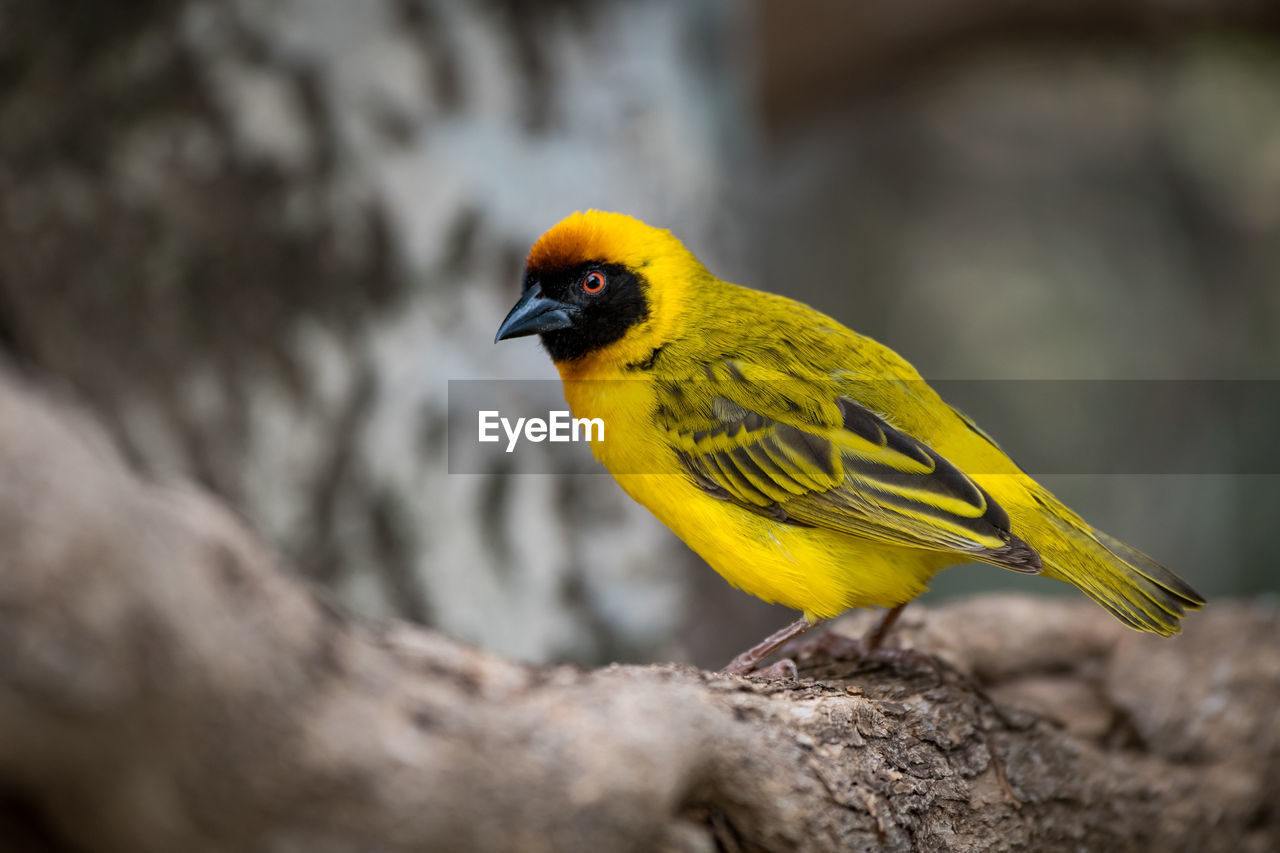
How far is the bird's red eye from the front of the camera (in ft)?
10.9

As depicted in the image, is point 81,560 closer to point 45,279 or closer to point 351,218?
point 351,218

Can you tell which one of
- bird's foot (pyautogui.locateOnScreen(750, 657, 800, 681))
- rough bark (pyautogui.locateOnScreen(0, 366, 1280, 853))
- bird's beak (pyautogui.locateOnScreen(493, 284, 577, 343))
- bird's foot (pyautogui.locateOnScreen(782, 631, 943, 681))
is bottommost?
rough bark (pyautogui.locateOnScreen(0, 366, 1280, 853))

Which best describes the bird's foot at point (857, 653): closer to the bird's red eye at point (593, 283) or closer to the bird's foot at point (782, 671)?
the bird's foot at point (782, 671)

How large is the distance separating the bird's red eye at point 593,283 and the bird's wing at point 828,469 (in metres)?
0.41

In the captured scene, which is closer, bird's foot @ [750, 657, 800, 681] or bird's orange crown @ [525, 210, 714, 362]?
bird's foot @ [750, 657, 800, 681]

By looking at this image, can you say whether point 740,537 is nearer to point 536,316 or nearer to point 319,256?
point 536,316

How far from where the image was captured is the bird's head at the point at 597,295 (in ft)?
10.8

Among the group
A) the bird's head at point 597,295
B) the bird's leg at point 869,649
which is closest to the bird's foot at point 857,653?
the bird's leg at point 869,649

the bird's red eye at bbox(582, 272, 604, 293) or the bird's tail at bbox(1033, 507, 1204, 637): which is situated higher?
the bird's red eye at bbox(582, 272, 604, 293)

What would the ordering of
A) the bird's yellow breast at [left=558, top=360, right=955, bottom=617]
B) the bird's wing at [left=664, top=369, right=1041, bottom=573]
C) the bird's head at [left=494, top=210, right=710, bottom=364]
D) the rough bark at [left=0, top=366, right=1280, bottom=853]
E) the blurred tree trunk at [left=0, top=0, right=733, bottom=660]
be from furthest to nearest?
the blurred tree trunk at [left=0, top=0, right=733, bottom=660]
the bird's head at [left=494, top=210, right=710, bottom=364]
the bird's yellow breast at [left=558, top=360, right=955, bottom=617]
the bird's wing at [left=664, top=369, right=1041, bottom=573]
the rough bark at [left=0, top=366, right=1280, bottom=853]

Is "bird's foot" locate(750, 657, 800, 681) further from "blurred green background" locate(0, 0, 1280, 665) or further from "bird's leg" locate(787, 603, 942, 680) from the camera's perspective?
"blurred green background" locate(0, 0, 1280, 665)

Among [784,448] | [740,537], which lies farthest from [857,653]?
[784,448]

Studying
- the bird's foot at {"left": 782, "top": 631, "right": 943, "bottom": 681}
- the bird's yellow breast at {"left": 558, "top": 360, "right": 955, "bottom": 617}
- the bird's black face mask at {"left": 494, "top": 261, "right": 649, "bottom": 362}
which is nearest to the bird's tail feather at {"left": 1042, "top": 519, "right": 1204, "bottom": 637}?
the bird's yellow breast at {"left": 558, "top": 360, "right": 955, "bottom": 617}

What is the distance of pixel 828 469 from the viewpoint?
301 centimetres
